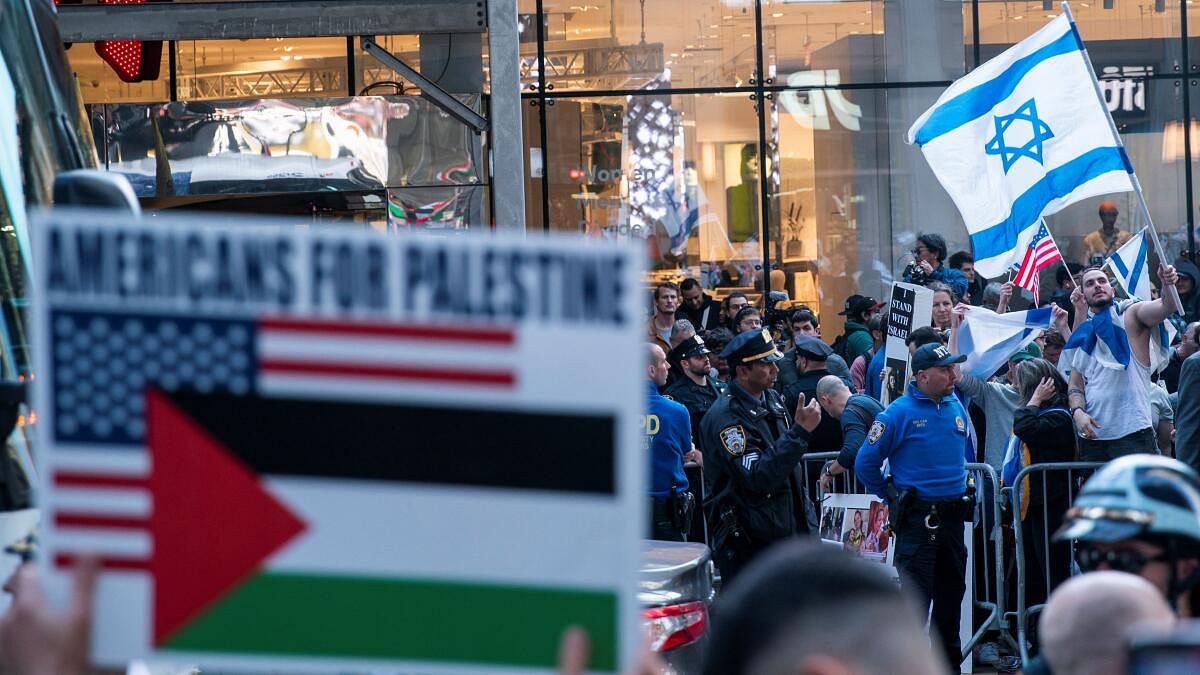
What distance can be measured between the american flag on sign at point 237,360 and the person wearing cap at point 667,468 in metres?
7.91

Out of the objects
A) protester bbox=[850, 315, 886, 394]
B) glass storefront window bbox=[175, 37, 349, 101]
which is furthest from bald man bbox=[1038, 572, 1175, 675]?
glass storefront window bbox=[175, 37, 349, 101]

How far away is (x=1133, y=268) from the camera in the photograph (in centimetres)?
1148

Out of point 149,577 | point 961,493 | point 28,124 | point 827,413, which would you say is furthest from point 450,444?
point 827,413

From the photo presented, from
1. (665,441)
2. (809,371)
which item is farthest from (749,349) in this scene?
(809,371)

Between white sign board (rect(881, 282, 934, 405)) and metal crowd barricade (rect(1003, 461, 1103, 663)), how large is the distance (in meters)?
2.02

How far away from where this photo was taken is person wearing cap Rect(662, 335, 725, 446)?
36.3ft

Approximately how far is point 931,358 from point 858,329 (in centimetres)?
521

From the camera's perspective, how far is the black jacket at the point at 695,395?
437 inches

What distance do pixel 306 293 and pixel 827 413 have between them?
31.3ft

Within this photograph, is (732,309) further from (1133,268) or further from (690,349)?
(1133,268)

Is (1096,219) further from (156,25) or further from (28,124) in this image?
(28,124)

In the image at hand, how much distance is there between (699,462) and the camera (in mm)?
10648

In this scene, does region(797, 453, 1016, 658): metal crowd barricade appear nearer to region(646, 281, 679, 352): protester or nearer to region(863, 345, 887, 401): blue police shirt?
region(863, 345, 887, 401): blue police shirt

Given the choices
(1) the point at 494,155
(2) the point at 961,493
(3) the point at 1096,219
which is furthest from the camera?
(3) the point at 1096,219
